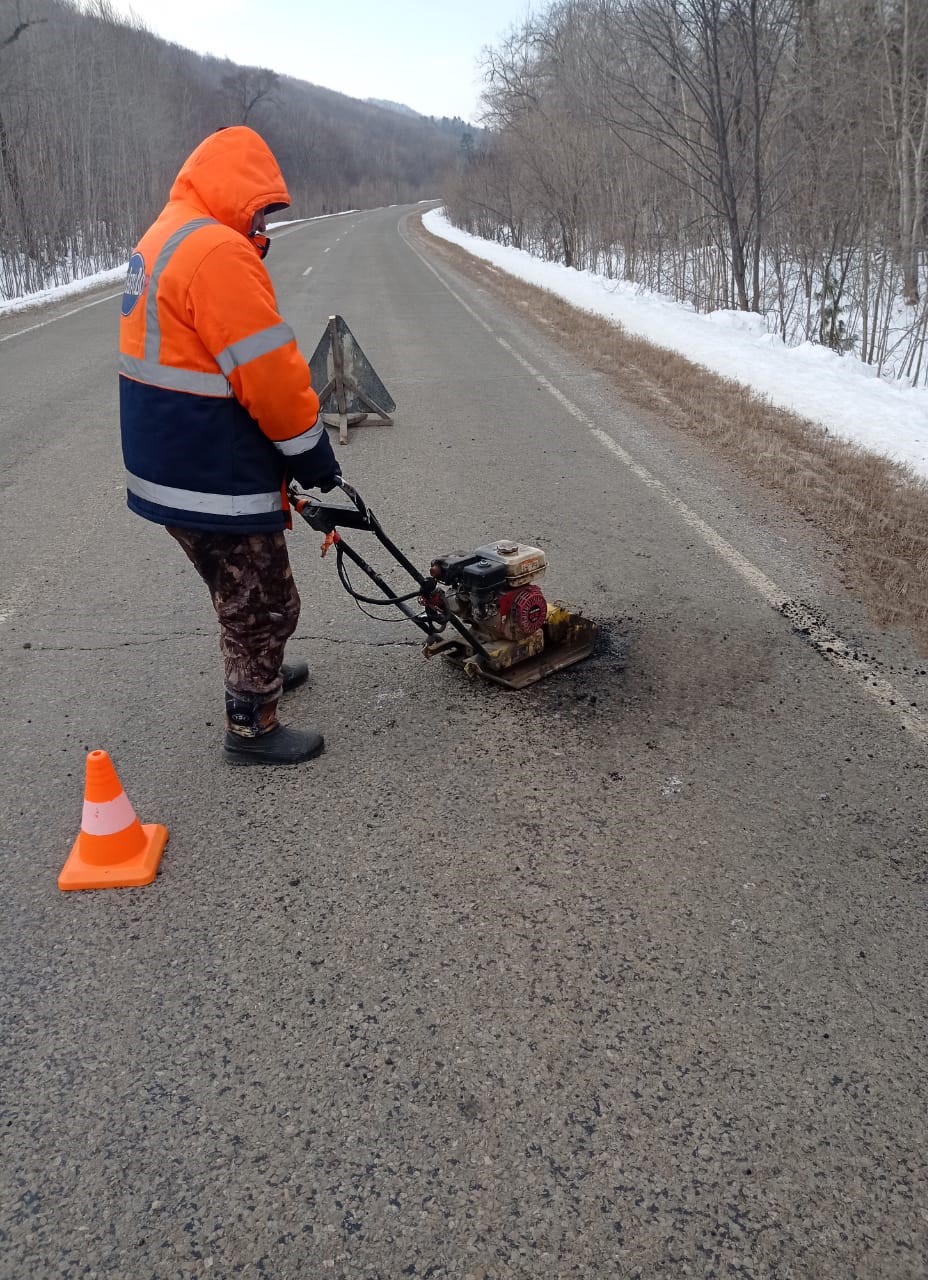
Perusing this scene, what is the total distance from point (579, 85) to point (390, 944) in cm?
3181

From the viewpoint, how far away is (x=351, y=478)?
6.85 m

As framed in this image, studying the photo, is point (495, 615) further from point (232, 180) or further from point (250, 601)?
point (232, 180)

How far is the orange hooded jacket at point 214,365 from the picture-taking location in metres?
2.78

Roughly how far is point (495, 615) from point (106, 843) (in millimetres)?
1820

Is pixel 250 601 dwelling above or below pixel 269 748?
above

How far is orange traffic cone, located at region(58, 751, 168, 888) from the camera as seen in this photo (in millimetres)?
2865

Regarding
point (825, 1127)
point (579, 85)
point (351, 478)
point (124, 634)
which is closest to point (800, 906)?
point (825, 1127)

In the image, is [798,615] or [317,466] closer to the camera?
[317,466]

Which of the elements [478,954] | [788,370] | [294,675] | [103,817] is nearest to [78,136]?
[788,370]

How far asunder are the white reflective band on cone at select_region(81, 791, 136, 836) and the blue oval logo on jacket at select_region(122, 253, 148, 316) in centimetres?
160

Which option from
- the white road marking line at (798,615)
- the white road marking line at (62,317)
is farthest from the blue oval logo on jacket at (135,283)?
the white road marking line at (62,317)

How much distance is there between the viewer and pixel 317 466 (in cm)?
315

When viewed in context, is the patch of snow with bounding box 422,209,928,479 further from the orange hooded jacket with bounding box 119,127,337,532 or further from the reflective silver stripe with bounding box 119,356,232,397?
the reflective silver stripe with bounding box 119,356,232,397

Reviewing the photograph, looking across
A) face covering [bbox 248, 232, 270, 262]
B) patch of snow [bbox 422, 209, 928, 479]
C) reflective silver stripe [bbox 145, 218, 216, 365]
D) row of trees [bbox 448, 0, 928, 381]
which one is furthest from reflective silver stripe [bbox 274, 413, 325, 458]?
row of trees [bbox 448, 0, 928, 381]
